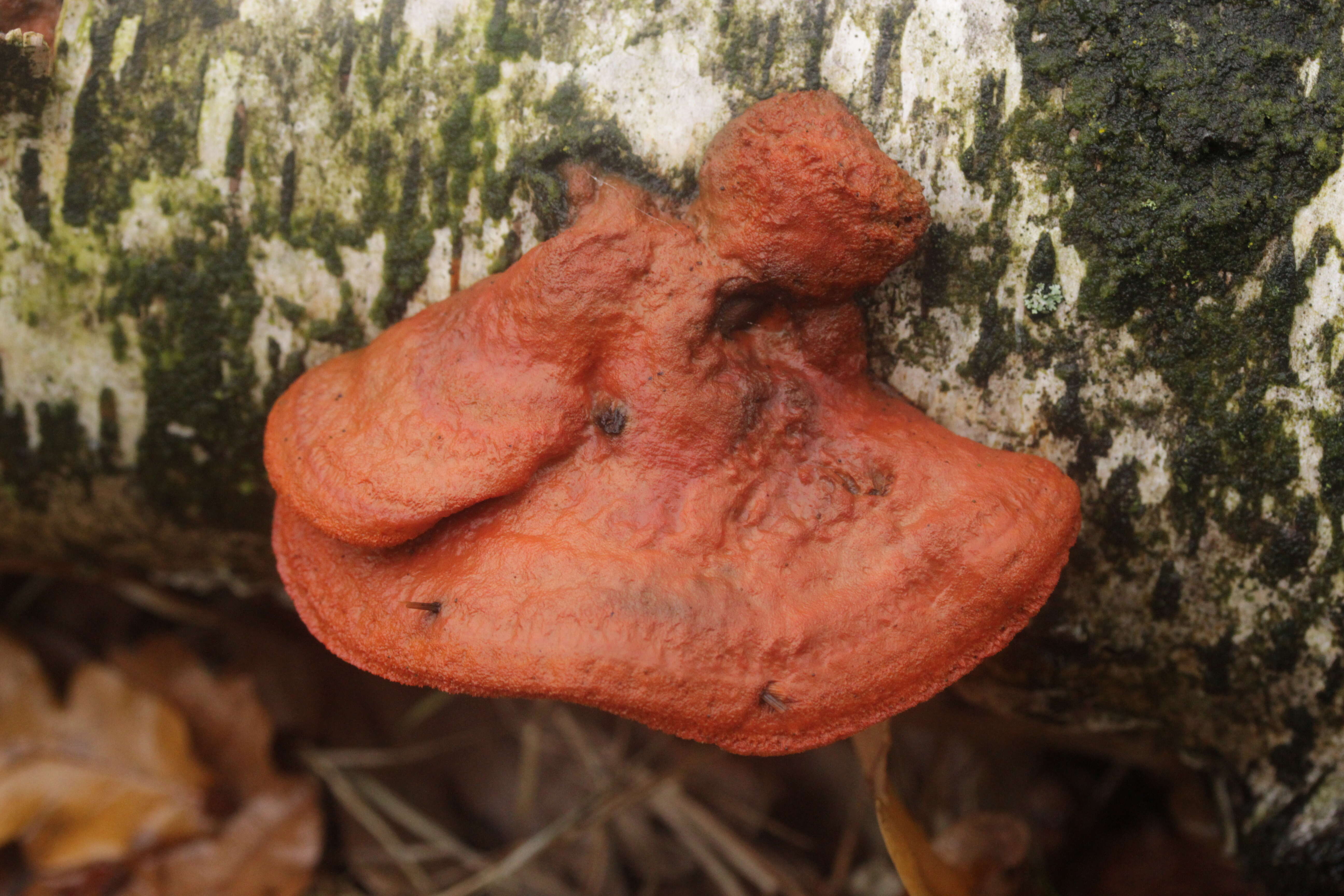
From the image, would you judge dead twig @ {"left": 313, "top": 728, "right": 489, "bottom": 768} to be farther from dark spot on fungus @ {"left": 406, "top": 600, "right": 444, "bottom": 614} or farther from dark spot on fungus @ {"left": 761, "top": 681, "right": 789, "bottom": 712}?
dark spot on fungus @ {"left": 761, "top": 681, "right": 789, "bottom": 712}

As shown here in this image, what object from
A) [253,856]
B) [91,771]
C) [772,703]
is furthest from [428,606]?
[91,771]

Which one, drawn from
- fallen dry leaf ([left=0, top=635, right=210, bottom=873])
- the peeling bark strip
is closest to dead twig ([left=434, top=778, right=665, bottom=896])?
fallen dry leaf ([left=0, top=635, right=210, bottom=873])

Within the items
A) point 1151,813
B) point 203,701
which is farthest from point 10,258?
point 1151,813

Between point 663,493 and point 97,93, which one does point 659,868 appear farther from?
point 97,93

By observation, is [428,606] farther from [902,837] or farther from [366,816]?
[366,816]

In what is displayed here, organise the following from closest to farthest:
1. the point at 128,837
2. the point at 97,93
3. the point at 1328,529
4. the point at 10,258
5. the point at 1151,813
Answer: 1. the point at 1328,529
2. the point at 97,93
3. the point at 10,258
4. the point at 128,837
5. the point at 1151,813

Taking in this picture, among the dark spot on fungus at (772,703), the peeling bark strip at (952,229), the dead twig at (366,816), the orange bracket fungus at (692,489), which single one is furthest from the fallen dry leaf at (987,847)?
the dead twig at (366,816)
